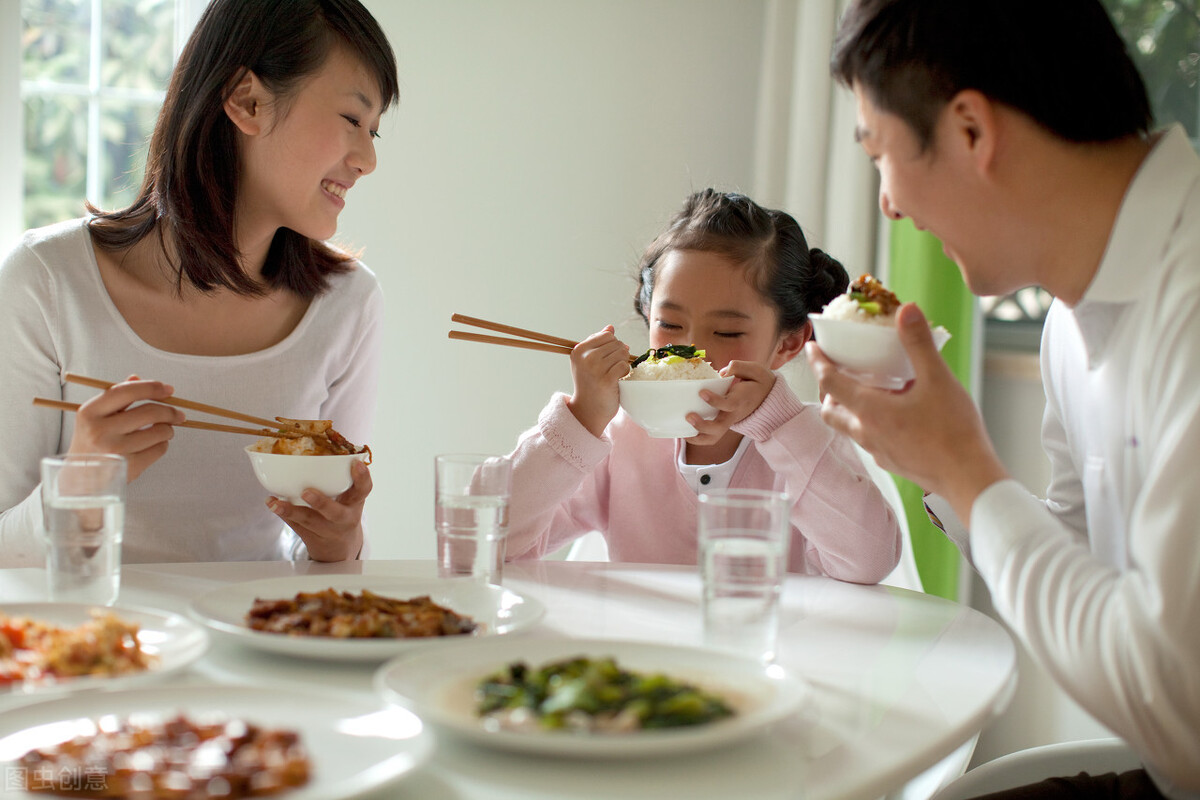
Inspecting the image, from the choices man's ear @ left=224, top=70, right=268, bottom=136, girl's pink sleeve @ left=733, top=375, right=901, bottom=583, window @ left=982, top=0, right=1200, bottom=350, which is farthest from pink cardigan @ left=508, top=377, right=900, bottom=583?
window @ left=982, top=0, right=1200, bottom=350

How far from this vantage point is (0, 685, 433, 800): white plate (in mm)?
720

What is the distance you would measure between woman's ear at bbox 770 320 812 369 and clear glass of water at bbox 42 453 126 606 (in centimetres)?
130

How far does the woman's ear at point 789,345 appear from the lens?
210cm

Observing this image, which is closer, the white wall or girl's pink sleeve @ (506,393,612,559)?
girl's pink sleeve @ (506,393,612,559)

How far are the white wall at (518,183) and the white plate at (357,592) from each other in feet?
6.50

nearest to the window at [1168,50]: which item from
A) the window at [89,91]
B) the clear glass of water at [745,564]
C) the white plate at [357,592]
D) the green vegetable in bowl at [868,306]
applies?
the green vegetable in bowl at [868,306]

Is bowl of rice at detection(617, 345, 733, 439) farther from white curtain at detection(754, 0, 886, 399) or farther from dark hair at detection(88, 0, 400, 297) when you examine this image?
white curtain at detection(754, 0, 886, 399)

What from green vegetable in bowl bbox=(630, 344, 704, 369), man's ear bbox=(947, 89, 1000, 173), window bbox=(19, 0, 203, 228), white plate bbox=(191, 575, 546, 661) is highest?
window bbox=(19, 0, 203, 228)

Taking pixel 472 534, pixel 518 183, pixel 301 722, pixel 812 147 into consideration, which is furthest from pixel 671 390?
pixel 518 183

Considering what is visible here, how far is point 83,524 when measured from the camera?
3.67 ft

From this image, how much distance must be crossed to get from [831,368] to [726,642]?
35cm

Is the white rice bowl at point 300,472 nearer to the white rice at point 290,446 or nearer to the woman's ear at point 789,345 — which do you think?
the white rice at point 290,446

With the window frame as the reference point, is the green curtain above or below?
below

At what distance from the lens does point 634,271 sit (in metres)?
3.32
